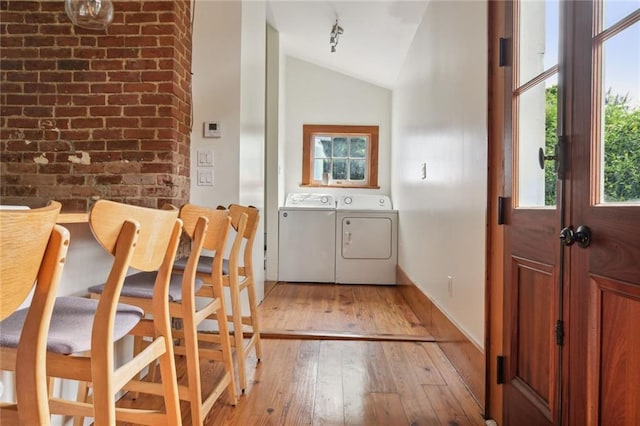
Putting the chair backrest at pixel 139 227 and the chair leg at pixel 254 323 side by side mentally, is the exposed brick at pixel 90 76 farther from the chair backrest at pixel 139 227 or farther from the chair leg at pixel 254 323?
the chair backrest at pixel 139 227

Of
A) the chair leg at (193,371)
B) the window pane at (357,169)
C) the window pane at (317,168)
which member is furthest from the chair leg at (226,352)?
the window pane at (357,169)

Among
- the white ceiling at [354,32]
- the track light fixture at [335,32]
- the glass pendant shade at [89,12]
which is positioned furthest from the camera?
the track light fixture at [335,32]

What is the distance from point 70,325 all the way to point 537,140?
1.44 metres

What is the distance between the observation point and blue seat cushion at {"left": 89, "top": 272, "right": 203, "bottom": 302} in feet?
4.25

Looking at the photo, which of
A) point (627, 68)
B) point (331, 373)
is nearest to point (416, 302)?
point (331, 373)

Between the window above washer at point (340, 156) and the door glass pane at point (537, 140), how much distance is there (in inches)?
132

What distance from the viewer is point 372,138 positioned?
15.3 ft

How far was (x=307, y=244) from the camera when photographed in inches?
157

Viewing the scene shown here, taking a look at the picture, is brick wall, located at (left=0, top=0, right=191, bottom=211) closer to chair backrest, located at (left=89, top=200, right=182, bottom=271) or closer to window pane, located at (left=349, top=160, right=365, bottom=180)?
A: chair backrest, located at (left=89, top=200, right=182, bottom=271)

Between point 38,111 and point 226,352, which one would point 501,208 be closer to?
point 226,352

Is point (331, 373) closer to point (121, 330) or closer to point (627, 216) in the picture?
point (121, 330)

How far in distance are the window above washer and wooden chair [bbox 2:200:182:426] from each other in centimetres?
369

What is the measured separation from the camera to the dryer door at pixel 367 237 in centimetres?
397

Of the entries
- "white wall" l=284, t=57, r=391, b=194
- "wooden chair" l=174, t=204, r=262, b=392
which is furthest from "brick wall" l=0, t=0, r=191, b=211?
"white wall" l=284, t=57, r=391, b=194
